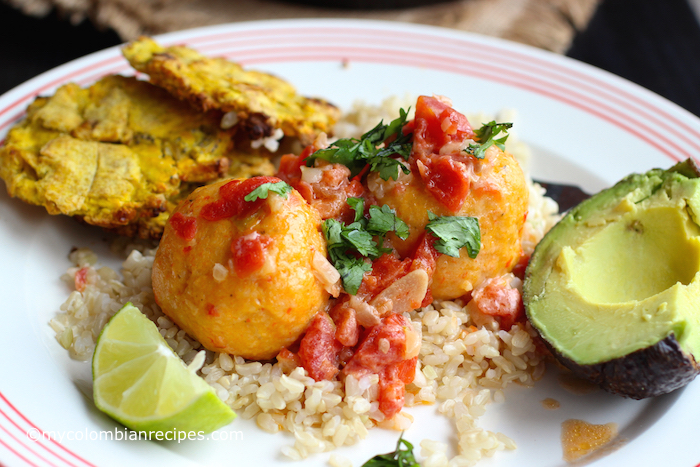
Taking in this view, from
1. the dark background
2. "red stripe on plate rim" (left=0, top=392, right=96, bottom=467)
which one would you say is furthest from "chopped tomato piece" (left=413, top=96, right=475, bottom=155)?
the dark background

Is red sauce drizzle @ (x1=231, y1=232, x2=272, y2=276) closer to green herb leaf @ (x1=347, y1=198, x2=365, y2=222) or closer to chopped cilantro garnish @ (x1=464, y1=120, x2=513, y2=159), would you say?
green herb leaf @ (x1=347, y1=198, x2=365, y2=222)

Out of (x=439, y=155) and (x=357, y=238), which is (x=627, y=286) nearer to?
(x=439, y=155)

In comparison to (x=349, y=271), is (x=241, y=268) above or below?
above

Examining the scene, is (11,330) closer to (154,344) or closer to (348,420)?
(154,344)

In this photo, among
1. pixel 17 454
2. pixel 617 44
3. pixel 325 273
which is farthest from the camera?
pixel 617 44

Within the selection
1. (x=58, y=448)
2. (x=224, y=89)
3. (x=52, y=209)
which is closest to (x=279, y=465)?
(x=58, y=448)

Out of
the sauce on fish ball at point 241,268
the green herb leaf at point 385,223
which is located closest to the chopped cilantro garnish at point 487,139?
the green herb leaf at point 385,223

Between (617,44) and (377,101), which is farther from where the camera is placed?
(617,44)

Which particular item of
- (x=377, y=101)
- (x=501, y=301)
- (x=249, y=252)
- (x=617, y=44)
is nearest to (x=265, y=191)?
(x=249, y=252)
